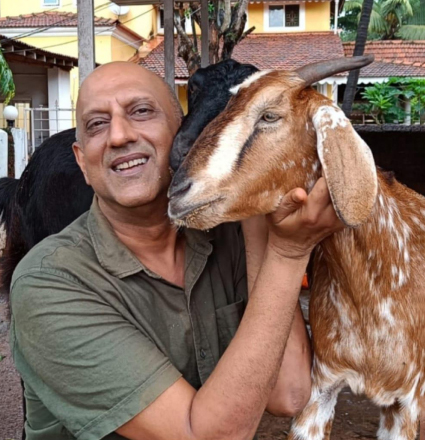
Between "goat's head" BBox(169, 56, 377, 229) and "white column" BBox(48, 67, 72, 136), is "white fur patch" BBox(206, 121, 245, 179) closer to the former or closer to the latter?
"goat's head" BBox(169, 56, 377, 229)

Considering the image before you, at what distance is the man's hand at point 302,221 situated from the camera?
5.75 feet

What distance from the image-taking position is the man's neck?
2.06 metres

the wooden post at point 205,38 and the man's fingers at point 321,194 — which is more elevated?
the wooden post at point 205,38

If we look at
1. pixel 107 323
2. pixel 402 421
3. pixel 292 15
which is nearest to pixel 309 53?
pixel 292 15

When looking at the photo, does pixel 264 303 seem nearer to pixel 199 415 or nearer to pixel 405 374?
pixel 199 415

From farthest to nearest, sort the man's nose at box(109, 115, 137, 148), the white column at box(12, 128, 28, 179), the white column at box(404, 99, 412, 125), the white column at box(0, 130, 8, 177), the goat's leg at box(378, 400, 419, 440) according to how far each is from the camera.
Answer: the white column at box(12, 128, 28, 179) → the white column at box(404, 99, 412, 125) → the white column at box(0, 130, 8, 177) → the goat's leg at box(378, 400, 419, 440) → the man's nose at box(109, 115, 137, 148)

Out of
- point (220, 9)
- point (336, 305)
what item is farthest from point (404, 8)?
point (336, 305)

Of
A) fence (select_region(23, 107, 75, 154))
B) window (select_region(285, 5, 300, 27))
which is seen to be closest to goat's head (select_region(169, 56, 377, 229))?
fence (select_region(23, 107, 75, 154))

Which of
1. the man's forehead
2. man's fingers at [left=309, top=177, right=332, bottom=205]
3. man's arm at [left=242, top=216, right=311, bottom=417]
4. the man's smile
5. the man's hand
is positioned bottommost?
man's arm at [left=242, top=216, right=311, bottom=417]

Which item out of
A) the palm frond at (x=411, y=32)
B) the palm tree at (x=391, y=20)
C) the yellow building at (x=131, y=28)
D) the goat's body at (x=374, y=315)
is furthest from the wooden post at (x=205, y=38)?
the palm frond at (x=411, y=32)

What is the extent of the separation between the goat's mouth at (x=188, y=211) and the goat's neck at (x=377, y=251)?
1.92 feet

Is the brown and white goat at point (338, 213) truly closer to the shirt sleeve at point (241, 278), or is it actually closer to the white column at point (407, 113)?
the shirt sleeve at point (241, 278)

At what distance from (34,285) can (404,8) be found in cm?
3587

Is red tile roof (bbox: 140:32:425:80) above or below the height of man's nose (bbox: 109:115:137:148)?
above
